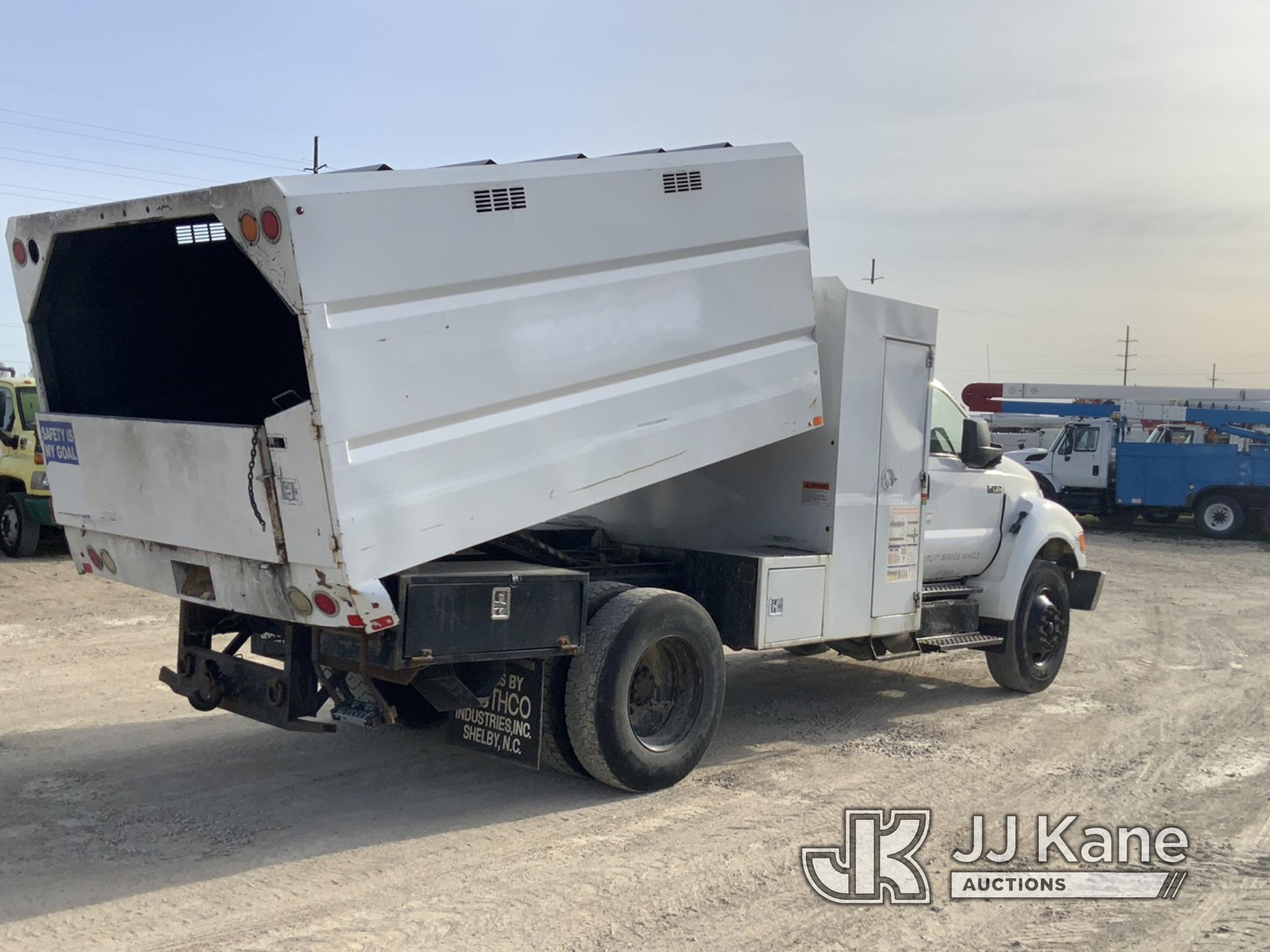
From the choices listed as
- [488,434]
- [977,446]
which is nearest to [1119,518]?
[977,446]

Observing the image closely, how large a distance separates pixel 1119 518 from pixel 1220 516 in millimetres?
2630

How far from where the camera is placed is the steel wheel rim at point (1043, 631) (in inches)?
343

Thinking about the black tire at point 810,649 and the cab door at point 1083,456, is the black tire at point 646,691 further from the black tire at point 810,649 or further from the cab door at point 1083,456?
the cab door at point 1083,456

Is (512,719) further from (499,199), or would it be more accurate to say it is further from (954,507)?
(954,507)

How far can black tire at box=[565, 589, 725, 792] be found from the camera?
5.64 meters

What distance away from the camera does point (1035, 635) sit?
8.72 m

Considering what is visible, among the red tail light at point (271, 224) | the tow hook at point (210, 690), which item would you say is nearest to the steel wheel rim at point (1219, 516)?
the tow hook at point (210, 690)

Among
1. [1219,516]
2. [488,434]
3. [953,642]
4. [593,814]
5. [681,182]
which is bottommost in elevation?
[1219,516]

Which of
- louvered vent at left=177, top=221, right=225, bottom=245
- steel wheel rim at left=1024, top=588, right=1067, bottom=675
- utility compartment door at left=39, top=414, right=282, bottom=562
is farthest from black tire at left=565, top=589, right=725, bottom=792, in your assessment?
steel wheel rim at left=1024, top=588, right=1067, bottom=675

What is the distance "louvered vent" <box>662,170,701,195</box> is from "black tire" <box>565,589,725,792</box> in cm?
205

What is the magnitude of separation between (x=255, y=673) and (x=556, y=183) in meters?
2.73

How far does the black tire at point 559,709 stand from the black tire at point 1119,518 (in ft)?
69.0

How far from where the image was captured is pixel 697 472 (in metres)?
7.53

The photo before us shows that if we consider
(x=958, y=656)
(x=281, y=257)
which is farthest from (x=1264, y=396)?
(x=281, y=257)
